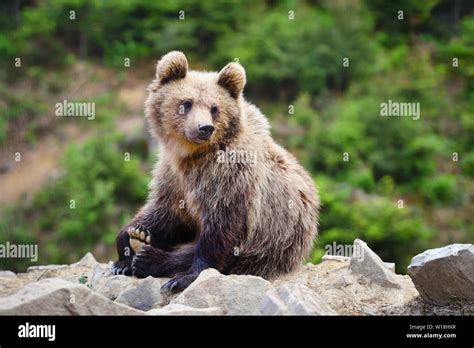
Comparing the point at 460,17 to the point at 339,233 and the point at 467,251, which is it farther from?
the point at 467,251

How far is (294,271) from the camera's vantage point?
299 inches

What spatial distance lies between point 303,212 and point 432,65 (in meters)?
16.8

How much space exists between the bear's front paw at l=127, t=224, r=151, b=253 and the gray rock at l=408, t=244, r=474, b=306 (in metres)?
2.66

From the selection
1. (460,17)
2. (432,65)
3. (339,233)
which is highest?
(460,17)

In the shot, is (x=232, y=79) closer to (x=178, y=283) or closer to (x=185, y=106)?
(x=185, y=106)

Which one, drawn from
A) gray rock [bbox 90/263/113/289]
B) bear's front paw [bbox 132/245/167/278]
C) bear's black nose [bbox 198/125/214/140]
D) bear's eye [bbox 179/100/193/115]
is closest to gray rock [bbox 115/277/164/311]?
bear's front paw [bbox 132/245/167/278]

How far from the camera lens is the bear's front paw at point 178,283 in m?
6.77

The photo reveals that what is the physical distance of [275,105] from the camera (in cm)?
2194

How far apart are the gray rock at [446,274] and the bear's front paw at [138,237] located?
2.66 meters

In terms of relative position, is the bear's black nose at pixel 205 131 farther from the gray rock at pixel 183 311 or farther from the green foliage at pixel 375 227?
the green foliage at pixel 375 227

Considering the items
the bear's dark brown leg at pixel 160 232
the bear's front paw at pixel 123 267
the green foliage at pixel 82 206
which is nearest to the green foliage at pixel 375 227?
the green foliage at pixel 82 206

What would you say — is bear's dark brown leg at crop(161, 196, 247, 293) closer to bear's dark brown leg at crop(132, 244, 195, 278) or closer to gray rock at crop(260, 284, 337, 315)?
bear's dark brown leg at crop(132, 244, 195, 278)

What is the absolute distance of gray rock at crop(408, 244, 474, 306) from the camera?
20.5ft
